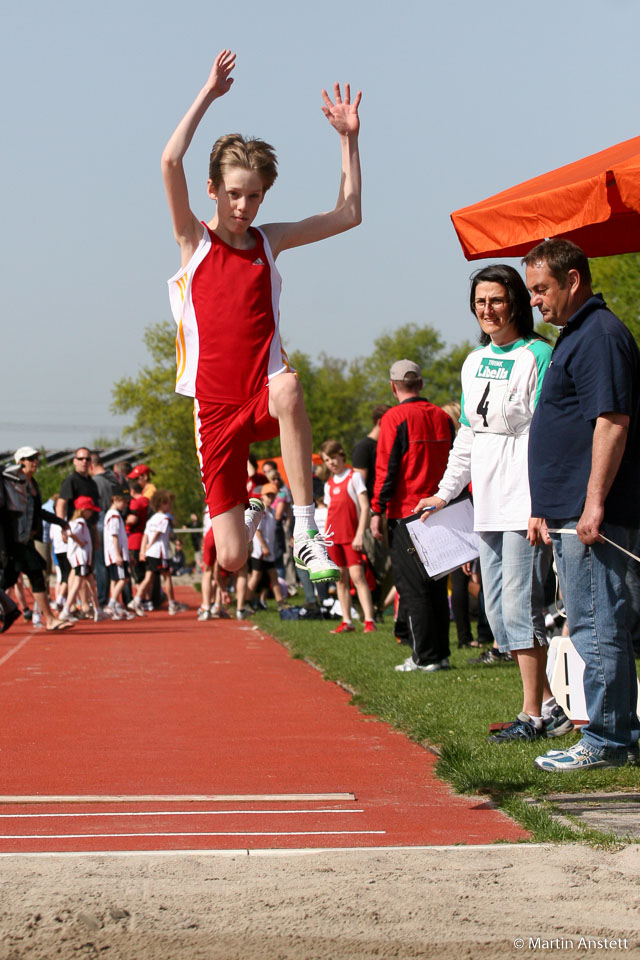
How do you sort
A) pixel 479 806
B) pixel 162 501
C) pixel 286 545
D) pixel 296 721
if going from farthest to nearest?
pixel 286 545, pixel 162 501, pixel 296 721, pixel 479 806

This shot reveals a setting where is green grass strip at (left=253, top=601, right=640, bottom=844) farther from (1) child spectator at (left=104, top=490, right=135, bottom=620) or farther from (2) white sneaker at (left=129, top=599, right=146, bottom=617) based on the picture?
(2) white sneaker at (left=129, top=599, right=146, bottom=617)

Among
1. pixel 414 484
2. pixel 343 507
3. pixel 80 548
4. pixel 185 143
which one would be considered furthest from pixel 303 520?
pixel 80 548

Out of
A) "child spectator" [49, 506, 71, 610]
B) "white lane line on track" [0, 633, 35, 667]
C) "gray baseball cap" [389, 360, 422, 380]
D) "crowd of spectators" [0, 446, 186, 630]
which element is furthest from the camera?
"child spectator" [49, 506, 71, 610]

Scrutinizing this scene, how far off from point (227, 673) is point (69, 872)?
23.9ft

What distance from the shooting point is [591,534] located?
534cm

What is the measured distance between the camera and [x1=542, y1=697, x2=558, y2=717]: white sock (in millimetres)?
6660

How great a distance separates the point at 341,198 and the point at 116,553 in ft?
43.1

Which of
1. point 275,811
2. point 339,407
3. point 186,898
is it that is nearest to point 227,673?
point 275,811

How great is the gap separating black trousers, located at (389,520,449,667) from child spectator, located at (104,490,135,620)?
29.9 ft

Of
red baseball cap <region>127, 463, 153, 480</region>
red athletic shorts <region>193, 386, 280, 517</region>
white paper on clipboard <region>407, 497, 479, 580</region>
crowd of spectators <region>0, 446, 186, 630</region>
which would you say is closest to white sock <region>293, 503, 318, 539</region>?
red athletic shorts <region>193, 386, 280, 517</region>

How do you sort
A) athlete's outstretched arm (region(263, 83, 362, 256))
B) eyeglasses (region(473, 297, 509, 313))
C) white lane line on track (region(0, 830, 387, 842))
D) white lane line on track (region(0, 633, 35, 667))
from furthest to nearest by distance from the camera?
white lane line on track (region(0, 633, 35, 667)), eyeglasses (region(473, 297, 509, 313)), athlete's outstretched arm (region(263, 83, 362, 256)), white lane line on track (region(0, 830, 387, 842))

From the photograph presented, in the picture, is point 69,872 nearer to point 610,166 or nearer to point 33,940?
point 33,940

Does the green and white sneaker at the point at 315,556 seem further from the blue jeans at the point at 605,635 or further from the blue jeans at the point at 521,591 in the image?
the blue jeans at the point at 521,591

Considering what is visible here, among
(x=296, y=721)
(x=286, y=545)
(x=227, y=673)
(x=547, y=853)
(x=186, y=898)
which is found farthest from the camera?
(x=286, y=545)
